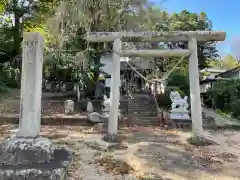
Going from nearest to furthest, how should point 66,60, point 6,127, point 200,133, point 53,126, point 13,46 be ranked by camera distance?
1. point 200,133
2. point 6,127
3. point 53,126
4. point 66,60
5. point 13,46

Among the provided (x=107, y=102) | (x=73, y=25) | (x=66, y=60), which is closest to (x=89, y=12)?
(x=73, y=25)

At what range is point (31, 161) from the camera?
13.5 ft

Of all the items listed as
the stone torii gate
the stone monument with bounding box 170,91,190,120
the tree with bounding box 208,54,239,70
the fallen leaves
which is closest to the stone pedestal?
the fallen leaves

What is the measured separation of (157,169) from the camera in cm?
475

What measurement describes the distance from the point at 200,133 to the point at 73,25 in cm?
785

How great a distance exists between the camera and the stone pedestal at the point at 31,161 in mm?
3717

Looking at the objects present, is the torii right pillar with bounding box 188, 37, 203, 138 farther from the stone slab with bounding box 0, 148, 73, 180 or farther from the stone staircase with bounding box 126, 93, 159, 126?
the stone slab with bounding box 0, 148, 73, 180

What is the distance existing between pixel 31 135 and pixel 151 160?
2.42m

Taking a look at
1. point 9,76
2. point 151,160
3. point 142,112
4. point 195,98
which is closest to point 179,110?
point 142,112

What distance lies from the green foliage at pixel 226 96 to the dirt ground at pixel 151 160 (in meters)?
5.84

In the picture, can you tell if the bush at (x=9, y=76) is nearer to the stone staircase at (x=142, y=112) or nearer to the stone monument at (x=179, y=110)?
the stone staircase at (x=142, y=112)

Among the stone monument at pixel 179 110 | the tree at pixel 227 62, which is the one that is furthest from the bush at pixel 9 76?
the tree at pixel 227 62

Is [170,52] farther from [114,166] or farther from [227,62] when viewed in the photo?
[227,62]

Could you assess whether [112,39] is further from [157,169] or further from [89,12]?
[89,12]
